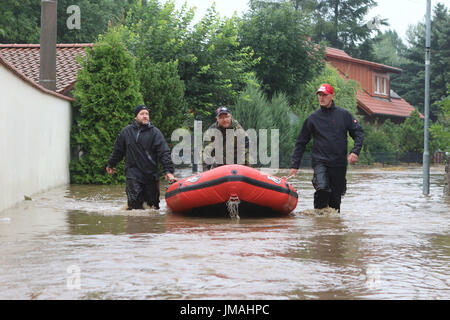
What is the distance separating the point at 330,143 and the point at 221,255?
4304 mm

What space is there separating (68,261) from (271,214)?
5204 mm

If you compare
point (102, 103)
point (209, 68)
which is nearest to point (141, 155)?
point (102, 103)

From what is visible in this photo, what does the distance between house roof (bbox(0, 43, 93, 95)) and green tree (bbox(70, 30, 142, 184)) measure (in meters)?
1.86

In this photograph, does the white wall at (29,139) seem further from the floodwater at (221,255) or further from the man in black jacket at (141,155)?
the man in black jacket at (141,155)

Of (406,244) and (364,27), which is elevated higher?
A: (364,27)

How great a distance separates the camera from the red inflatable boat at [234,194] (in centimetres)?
1062

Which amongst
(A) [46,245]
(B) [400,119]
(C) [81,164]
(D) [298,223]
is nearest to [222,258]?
(A) [46,245]

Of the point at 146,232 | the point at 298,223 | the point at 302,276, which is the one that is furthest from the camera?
the point at 298,223

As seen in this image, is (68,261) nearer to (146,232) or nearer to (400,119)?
(146,232)

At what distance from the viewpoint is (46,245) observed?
7.63m

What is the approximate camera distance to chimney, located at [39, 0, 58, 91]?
20844mm

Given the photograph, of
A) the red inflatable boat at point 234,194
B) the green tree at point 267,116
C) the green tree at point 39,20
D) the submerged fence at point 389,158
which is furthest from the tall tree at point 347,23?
the red inflatable boat at point 234,194

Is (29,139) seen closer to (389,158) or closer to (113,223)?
(113,223)

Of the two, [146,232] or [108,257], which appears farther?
[146,232]
